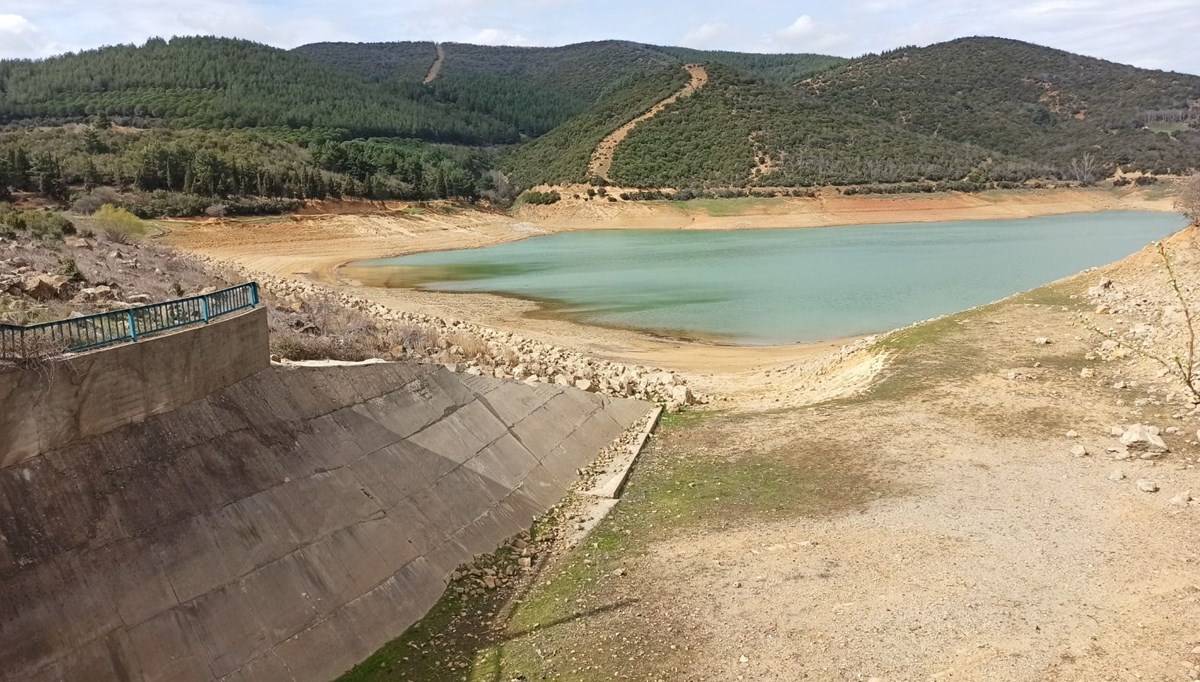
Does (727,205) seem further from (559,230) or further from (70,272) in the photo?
(70,272)

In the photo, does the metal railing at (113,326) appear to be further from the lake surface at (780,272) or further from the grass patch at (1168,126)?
the grass patch at (1168,126)

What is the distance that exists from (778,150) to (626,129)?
2314cm

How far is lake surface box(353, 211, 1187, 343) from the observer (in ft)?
100

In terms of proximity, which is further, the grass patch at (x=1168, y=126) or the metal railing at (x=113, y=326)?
the grass patch at (x=1168, y=126)

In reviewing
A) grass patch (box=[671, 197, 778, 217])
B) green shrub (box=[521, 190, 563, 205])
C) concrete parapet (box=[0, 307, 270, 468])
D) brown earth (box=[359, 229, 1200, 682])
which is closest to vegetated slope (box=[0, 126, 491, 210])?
green shrub (box=[521, 190, 563, 205])

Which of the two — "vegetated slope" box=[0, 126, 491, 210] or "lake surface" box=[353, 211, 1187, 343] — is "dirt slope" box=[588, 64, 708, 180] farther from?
"lake surface" box=[353, 211, 1187, 343]

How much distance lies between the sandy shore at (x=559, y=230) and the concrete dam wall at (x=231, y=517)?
11.4m

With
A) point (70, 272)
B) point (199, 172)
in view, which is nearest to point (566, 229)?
point (199, 172)

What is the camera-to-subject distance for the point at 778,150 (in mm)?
94938

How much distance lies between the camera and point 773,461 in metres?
12.9

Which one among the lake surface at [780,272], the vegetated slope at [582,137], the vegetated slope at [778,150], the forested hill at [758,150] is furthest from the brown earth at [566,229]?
the vegetated slope at [582,137]

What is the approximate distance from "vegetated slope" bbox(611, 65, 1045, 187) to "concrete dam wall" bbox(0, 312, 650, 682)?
3221 inches

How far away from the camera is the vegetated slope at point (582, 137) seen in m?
101

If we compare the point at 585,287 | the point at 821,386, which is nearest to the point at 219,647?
the point at 821,386
